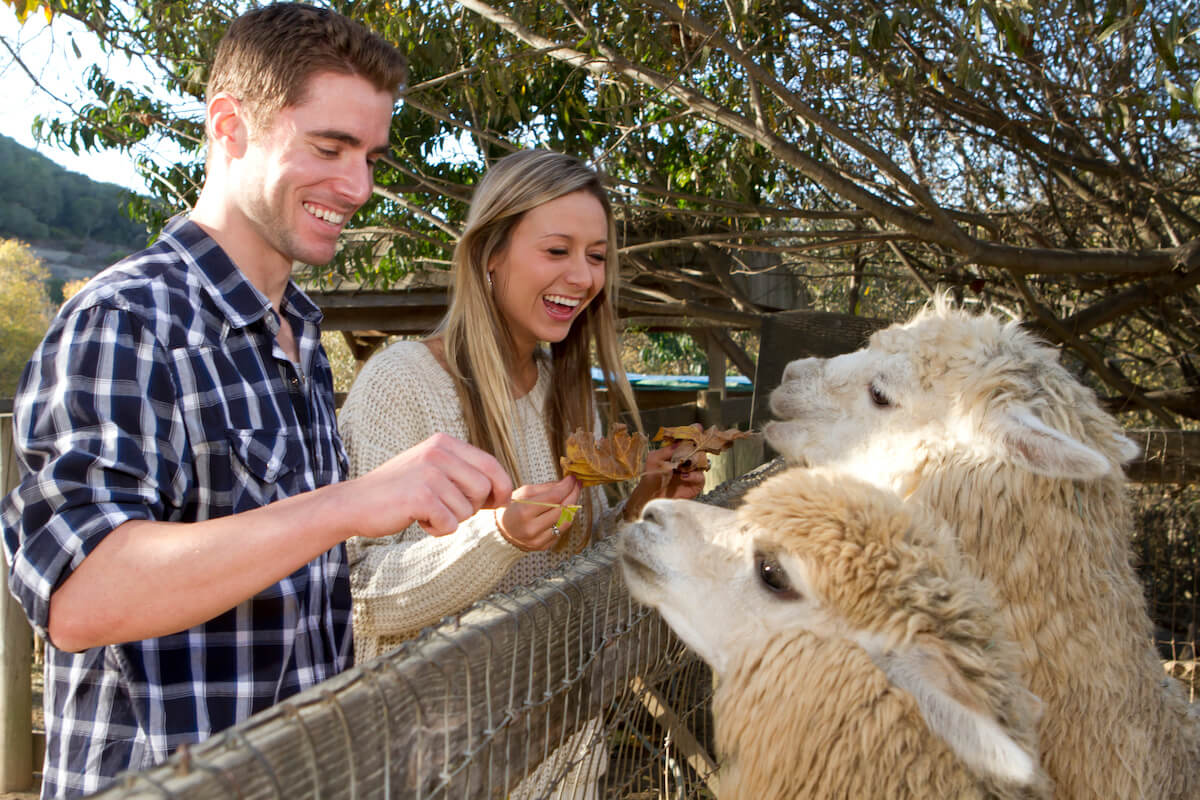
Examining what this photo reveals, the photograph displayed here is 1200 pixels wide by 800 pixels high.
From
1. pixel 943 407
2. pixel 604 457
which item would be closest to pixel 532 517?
pixel 604 457

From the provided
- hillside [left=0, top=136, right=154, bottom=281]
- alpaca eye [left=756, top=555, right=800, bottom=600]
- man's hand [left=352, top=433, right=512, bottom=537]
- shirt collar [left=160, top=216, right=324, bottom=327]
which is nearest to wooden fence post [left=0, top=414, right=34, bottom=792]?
shirt collar [left=160, top=216, right=324, bottom=327]

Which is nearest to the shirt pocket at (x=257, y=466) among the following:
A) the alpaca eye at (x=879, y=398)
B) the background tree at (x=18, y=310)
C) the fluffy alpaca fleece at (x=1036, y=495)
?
the fluffy alpaca fleece at (x=1036, y=495)

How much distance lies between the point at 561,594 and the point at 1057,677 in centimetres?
138

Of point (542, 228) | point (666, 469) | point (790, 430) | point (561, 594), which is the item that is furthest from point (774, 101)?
point (561, 594)

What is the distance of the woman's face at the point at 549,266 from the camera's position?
2572 mm

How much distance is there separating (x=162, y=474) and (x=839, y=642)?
1246mm

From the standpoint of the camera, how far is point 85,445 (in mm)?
1262

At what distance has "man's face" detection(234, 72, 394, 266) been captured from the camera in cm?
176

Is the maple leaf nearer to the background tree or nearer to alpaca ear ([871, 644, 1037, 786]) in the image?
alpaca ear ([871, 644, 1037, 786])

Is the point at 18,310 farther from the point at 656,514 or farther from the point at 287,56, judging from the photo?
the point at 656,514

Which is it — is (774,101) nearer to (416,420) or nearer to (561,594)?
(416,420)

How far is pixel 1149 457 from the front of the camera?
4.59 meters

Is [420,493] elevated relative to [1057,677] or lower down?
elevated

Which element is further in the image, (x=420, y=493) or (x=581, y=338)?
(x=581, y=338)
